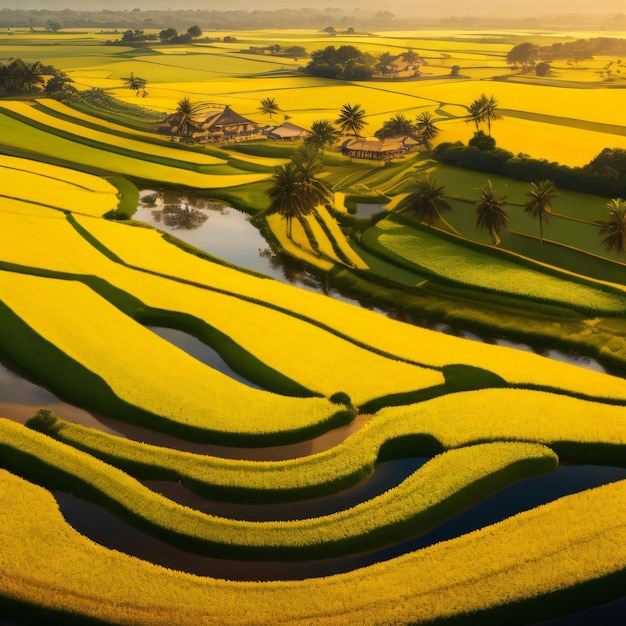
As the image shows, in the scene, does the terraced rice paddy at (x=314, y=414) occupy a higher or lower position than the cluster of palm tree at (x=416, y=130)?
lower

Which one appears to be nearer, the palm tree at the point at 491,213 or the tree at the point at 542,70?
the palm tree at the point at 491,213

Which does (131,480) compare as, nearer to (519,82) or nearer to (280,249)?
(280,249)

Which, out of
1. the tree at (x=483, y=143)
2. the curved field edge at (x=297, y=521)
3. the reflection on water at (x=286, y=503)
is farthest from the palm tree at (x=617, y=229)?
the reflection on water at (x=286, y=503)

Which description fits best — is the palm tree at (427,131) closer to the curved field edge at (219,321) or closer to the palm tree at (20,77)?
the curved field edge at (219,321)

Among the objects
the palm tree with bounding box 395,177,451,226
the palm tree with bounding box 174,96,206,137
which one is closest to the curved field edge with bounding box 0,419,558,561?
the palm tree with bounding box 395,177,451,226

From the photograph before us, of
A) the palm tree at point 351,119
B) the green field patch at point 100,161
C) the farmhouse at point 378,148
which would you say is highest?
the palm tree at point 351,119

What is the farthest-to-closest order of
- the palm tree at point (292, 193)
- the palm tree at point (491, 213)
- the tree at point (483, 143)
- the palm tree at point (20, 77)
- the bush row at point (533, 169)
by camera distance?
the palm tree at point (20, 77)
the tree at point (483, 143)
the bush row at point (533, 169)
the palm tree at point (292, 193)
the palm tree at point (491, 213)

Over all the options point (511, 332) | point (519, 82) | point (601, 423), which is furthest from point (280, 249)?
point (519, 82)
